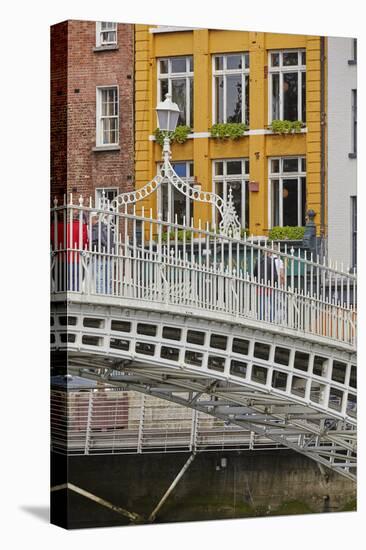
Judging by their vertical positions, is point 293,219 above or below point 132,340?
above

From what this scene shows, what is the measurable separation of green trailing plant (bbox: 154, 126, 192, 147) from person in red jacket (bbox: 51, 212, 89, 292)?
3.87ft

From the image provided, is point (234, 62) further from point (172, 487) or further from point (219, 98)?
point (172, 487)

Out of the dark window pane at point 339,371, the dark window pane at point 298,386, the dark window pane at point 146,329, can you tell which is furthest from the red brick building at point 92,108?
the dark window pane at point 339,371

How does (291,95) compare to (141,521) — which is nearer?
(141,521)

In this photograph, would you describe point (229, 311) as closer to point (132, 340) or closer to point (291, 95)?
point (132, 340)

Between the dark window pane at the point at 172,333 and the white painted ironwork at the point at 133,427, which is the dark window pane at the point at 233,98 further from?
the white painted ironwork at the point at 133,427

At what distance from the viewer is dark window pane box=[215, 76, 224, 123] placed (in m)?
16.2

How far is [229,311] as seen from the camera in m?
16.4

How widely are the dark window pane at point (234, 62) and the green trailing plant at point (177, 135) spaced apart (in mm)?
734

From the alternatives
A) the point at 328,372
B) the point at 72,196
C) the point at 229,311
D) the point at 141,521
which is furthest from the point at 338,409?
the point at 72,196

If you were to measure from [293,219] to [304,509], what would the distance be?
108 inches

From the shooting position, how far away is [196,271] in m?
16.0

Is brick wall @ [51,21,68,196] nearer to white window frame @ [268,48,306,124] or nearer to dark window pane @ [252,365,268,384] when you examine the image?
white window frame @ [268,48,306,124]

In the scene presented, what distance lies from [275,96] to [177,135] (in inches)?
42.4
